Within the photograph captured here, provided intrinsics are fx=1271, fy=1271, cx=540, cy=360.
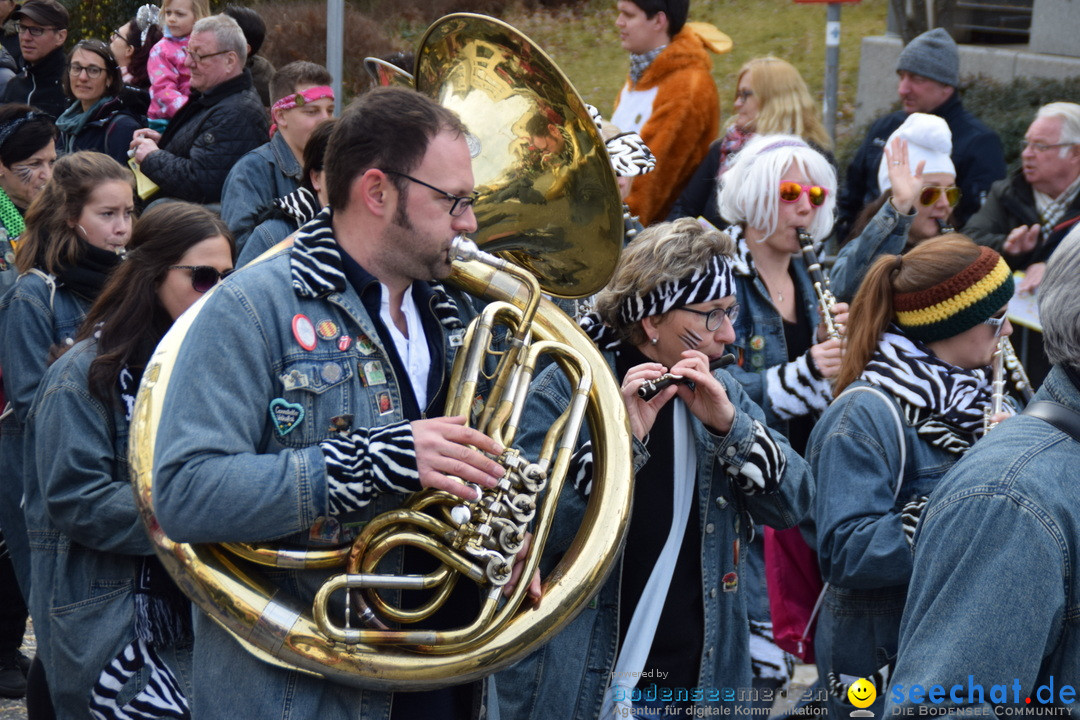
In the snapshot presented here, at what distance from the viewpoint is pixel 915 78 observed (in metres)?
6.14

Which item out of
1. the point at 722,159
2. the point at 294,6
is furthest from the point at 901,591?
the point at 294,6

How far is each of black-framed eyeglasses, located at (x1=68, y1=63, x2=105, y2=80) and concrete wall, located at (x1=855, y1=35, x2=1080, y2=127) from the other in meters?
6.83

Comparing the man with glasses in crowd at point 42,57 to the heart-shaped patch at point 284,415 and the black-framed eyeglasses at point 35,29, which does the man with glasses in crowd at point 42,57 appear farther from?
the heart-shaped patch at point 284,415

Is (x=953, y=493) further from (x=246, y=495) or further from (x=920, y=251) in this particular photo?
(x=920, y=251)

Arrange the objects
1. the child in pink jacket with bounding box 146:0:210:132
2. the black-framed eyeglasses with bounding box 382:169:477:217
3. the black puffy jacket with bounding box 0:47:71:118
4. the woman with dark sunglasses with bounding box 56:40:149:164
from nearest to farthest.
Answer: the black-framed eyeglasses with bounding box 382:169:477:217 → the child in pink jacket with bounding box 146:0:210:132 → the woman with dark sunglasses with bounding box 56:40:149:164 → the black puffy jacket with bounding box 0:47:71:118

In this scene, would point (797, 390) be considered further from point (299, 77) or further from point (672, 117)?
point (299, 77)

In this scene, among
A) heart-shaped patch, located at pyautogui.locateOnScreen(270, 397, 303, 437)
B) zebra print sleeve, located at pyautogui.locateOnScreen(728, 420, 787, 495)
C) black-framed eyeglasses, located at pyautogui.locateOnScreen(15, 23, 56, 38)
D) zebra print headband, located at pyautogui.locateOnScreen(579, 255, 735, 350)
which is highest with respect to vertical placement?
heart-shaped patch, located at pyautogui.locateOnScreen(270, 397, 303, 437)

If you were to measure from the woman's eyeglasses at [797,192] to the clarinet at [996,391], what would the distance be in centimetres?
107

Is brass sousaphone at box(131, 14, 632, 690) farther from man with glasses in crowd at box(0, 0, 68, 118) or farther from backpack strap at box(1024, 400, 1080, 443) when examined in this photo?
man with glasses in crowd at box(0, 0, 68, 118)

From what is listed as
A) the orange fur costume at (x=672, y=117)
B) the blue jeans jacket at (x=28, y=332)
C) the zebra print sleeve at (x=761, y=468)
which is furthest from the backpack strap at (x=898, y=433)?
the orange fur costume at (x=672, y=117)

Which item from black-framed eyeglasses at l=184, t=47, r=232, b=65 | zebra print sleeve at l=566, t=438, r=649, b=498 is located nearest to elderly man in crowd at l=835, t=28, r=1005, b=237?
black-framed eyeglasses at l=184, t=47, r=232, b=65

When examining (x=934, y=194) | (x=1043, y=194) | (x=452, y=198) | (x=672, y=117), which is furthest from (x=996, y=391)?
(x=672, y=117)

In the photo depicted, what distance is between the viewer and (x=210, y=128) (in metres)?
6.22

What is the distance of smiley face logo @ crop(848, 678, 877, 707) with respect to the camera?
3.21 m
